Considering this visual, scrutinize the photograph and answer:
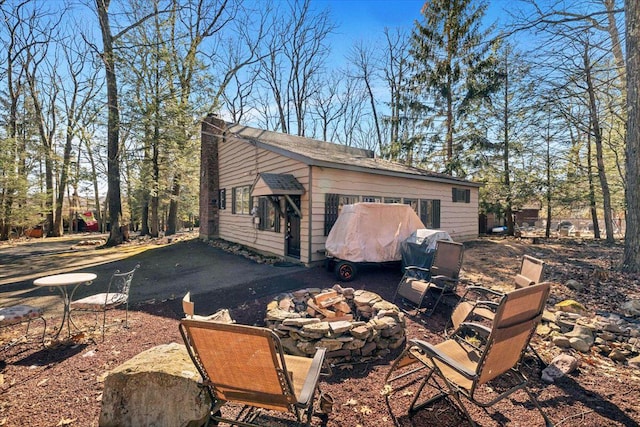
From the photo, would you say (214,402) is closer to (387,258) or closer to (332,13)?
(387,258)

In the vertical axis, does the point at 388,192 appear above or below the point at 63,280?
above

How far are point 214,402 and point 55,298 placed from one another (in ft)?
19.2

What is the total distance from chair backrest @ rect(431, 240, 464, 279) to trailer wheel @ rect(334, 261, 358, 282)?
72.8 inches

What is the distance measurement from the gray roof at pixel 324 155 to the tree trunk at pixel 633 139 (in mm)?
5393

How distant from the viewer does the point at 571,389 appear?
272 cm

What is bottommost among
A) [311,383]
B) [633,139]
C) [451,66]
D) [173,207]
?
[311,383]

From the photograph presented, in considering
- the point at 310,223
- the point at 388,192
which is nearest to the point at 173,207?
the point at 310,223

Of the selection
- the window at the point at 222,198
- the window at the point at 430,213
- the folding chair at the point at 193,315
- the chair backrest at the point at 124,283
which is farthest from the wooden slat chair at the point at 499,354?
the window at the point at 222,198

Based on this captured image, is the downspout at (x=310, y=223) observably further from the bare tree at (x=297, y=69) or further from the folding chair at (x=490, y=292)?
the bare tree at (x=297, y=69)

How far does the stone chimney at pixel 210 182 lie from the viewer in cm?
1369

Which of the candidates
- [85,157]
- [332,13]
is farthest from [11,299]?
[332,13]

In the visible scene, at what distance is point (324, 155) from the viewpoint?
9.55 m

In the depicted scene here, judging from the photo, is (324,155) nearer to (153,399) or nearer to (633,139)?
(633,139)

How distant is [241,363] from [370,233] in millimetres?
5459
